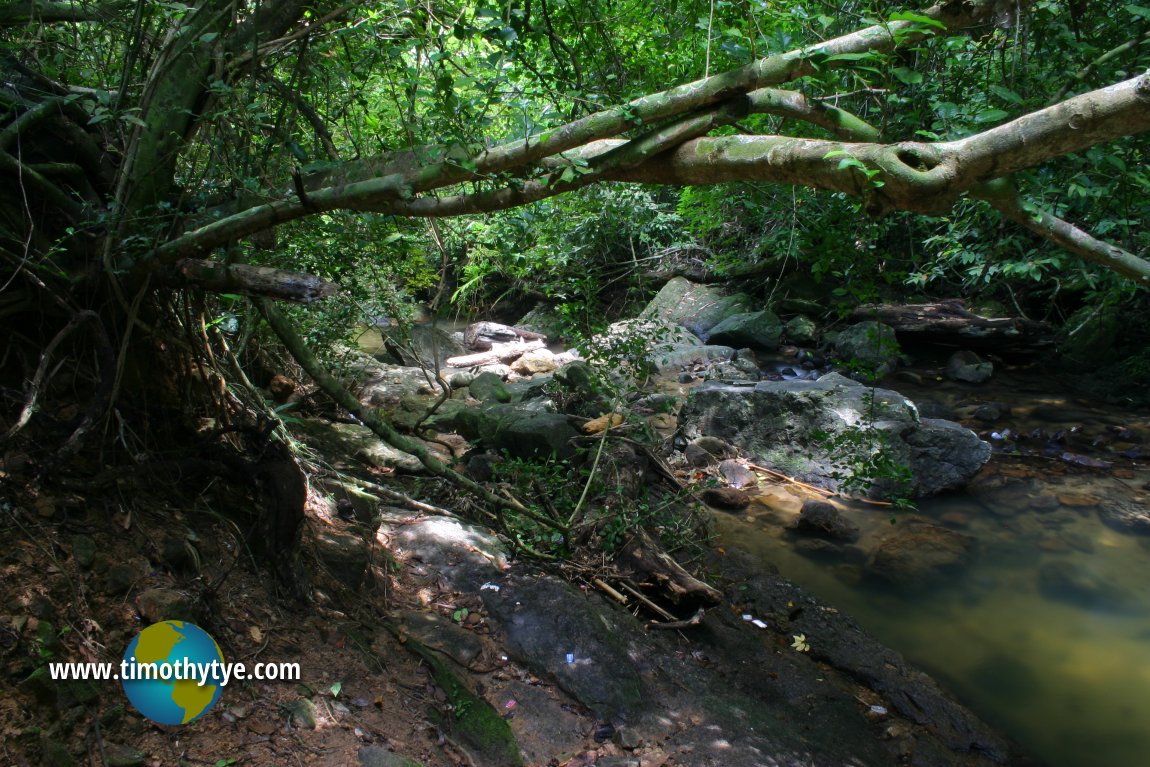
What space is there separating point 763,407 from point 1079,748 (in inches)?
169

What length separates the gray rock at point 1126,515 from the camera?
6.83 metres

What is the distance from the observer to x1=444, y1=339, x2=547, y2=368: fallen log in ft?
41.0

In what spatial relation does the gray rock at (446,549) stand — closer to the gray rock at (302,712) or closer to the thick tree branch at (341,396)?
the thick tree branch at (341,396)

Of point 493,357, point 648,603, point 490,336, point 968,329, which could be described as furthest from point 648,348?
point 490,336

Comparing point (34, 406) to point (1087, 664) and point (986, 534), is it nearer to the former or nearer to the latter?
point (1087, 664)

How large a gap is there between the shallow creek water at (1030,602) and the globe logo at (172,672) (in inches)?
145

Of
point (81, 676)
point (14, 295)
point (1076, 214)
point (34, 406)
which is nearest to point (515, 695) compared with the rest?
point (81, 676)

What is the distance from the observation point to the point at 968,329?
11992mm

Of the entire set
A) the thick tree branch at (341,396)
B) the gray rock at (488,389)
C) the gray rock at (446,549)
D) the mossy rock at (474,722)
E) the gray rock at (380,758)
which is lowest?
the gray rock at (488,389)

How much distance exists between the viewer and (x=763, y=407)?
8.11m

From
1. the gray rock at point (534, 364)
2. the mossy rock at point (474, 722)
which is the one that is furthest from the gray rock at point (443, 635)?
the gray rock at point (534, 364)

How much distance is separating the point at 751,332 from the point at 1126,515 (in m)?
6.68

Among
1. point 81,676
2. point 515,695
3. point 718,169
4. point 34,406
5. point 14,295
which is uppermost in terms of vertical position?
point 718,169

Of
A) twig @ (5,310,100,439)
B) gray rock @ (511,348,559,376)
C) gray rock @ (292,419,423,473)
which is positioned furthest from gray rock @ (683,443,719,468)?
twig @ (5,310,100,439)
